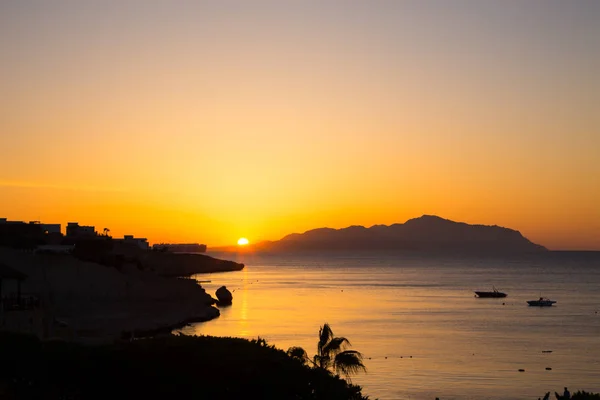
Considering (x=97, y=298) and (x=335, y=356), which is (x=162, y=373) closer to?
(x=335, y=356)

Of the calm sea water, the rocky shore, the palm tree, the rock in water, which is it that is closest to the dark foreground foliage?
the palm tree

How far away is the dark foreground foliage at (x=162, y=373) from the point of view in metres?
20.2

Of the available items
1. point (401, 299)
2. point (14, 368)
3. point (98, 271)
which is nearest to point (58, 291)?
point (98, 271)

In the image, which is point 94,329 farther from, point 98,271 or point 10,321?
point 10,321

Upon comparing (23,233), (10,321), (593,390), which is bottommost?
(593,390)

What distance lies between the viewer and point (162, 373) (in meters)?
20.8

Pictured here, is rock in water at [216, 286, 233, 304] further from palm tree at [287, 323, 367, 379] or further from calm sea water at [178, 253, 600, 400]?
palm tree at [287, 323, 367, 379]

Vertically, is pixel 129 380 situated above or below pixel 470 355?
above

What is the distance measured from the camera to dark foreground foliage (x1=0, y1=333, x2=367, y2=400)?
66.4 feet

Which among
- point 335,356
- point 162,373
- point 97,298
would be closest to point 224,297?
point 97,298

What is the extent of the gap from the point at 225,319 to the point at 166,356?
2968 inches

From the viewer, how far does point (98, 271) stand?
83.6 metres

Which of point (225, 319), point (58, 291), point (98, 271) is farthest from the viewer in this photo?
point (225, 319)

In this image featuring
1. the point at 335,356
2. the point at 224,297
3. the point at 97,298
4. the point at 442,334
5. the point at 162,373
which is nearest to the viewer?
the point at 162,373
